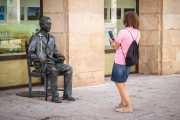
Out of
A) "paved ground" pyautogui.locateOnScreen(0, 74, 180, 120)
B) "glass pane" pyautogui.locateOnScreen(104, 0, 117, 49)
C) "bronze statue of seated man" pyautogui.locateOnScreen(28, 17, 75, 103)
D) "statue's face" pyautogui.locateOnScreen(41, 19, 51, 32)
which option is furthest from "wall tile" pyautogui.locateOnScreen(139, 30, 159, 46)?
"statue's face" pyautogui.locateOnScreen(41, 19, 51, 32)

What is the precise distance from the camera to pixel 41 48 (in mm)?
7656

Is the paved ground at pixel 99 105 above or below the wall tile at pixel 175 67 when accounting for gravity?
below

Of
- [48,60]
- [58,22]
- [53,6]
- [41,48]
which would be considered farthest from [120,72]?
[53,6]

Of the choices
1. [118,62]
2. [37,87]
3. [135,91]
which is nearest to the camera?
[118,62]

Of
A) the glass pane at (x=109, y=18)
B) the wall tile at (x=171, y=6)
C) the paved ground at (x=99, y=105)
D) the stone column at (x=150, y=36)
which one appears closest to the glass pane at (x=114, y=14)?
the glass pane at (x=109, y=18)

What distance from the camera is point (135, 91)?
860cm

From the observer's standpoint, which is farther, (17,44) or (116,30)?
(116,30)

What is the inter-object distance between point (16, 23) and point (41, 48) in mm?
1734

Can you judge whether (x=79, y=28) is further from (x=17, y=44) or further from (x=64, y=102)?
(x=64, y=102)

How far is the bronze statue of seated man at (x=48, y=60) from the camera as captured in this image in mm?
7340

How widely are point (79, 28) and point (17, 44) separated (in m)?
1.59

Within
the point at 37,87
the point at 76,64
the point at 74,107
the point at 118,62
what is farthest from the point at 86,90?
the point at 118,62

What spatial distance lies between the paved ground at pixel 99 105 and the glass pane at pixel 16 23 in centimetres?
111

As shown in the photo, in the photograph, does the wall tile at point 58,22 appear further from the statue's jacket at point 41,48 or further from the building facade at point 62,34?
the statue's jacket at point 41,48
